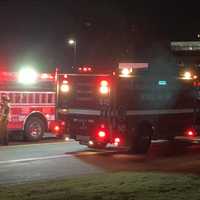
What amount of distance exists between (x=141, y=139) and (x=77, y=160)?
2491mm

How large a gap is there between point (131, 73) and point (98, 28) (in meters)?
50.6

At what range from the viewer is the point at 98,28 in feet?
217

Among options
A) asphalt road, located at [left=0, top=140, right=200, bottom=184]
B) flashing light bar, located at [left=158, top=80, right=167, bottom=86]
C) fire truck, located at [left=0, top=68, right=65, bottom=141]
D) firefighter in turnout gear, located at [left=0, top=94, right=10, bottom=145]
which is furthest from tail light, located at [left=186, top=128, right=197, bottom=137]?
firefighter in turnout gear, located at [left=0, top=94, right=10, bottom=145]

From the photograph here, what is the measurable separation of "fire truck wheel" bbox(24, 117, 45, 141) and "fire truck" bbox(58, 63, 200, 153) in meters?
2.63

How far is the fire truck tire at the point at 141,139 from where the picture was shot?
16.1 meters

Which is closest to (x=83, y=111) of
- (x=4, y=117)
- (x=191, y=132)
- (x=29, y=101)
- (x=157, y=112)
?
(x=157, y=112)

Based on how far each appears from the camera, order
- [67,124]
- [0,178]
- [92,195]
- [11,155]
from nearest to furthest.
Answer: [92,195], [0,178], [11,155], [67,124]

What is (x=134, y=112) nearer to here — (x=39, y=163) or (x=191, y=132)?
(x=191, y=132)

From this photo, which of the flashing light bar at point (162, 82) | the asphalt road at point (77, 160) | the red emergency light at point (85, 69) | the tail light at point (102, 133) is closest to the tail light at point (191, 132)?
the asphalt road at point (77, 160)

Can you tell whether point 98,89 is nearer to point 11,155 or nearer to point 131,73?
point 131,73

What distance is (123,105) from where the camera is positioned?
1575 cm

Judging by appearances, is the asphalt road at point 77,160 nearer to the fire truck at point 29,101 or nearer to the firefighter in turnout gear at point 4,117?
the firefighter in turnout gear at point 4,117

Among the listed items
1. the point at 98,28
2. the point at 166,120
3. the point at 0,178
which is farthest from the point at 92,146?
the point at 98,28

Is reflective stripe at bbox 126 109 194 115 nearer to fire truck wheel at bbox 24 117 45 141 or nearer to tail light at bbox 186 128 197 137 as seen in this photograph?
tail light at bbox 186 128 197 137
